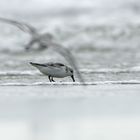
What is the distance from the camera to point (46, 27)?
3128 centimetres

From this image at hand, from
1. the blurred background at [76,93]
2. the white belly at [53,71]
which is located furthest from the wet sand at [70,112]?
the white belly at [53,71]

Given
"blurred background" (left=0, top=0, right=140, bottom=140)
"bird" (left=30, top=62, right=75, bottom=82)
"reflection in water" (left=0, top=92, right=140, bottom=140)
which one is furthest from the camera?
"bird" (left=30, top=62, right=75, bottom=82)

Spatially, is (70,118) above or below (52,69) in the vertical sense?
below

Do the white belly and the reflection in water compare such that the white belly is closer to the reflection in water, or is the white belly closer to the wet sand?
the wet sand

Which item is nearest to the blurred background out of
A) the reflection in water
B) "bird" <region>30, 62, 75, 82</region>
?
the reflection in water

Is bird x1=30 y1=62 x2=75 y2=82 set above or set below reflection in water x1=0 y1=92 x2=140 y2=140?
above

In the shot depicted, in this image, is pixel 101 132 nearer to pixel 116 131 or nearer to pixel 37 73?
pixel 116 131

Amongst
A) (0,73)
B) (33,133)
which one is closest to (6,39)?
(0,73)

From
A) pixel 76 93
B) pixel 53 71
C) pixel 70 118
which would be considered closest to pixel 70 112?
pixel 70 118

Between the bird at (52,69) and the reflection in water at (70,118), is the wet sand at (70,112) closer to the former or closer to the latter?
the reflection in water at (70,118)

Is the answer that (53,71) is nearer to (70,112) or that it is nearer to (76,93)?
(76,93)

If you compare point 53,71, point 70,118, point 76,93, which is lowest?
point 70,118

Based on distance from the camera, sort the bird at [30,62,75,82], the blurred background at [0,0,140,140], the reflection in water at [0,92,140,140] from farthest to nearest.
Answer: the bird at [30,62,75,82] < the blurred background at [0,0,140,140] < the reflection in water at [0,92,140,140]

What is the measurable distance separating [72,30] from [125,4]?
27.1 ft
